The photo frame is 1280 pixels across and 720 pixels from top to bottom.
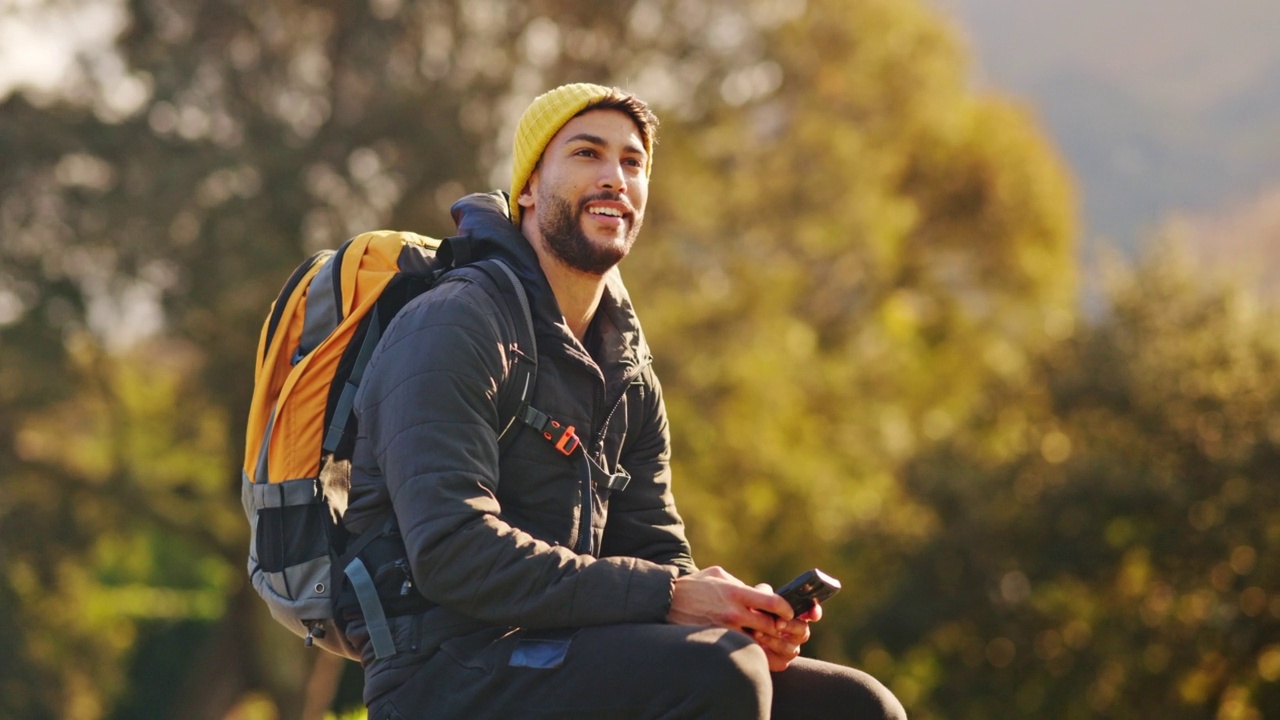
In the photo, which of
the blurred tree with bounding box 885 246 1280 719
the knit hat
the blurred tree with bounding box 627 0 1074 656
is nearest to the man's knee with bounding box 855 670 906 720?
the knit hat

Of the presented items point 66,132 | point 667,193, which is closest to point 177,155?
point 66,132

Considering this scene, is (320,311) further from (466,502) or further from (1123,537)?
(1123,537)

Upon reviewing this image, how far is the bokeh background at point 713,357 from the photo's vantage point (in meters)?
15.1

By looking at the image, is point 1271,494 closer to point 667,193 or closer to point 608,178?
point 667,193

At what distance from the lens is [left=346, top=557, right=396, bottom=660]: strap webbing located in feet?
9.69

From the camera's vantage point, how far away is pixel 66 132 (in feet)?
57.4

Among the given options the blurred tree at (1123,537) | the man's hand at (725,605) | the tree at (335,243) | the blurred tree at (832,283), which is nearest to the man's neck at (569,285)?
the man's hand at (725,605)

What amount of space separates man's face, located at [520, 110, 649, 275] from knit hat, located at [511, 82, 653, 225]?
2cm

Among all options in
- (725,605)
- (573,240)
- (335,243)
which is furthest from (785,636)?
(335,243)

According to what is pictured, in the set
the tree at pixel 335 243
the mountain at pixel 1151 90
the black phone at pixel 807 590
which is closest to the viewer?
the black phone at pixel 807 590

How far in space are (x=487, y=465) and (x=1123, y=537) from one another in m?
13.5

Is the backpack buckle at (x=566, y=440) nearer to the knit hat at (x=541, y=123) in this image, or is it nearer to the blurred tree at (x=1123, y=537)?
the knit hat at (x=541, y=123)

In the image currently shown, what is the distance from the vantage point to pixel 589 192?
3301mm

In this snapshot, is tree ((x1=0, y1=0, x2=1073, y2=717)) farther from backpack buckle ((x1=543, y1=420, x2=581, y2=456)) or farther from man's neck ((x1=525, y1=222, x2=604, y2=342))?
backpack buckle ((x1=543, y1=420, x2=581, y2=456))
